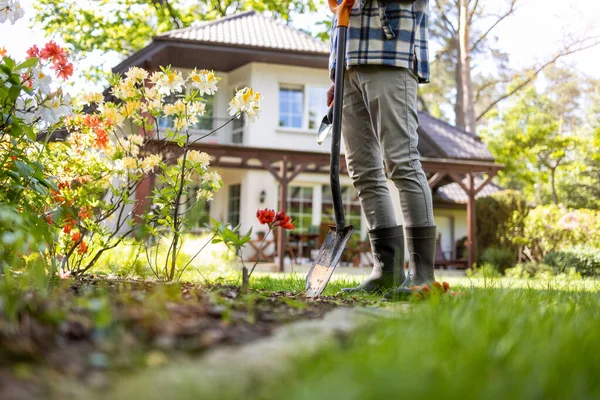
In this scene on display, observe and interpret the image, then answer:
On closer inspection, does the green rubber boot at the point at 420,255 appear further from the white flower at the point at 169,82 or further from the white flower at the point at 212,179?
the white flower at the point at 169,82

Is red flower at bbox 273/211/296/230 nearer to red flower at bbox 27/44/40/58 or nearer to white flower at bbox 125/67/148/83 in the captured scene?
white flower at bbox 125/67/148/83

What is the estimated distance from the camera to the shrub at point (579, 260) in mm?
9008

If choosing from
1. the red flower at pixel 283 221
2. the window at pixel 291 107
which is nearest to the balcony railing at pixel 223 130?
the window at pixel 291 107

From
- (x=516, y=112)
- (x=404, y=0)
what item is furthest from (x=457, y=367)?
(x=516, y=112)

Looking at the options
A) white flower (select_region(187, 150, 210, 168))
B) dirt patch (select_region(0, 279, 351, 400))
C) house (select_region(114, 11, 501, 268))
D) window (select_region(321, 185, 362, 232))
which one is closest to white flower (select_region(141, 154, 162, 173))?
white flower (select_region(187, 150, 210, 168))

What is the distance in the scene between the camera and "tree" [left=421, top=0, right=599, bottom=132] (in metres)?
19.8

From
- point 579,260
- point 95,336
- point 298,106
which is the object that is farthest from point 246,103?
point 298,106

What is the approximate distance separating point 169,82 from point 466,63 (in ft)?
58.7

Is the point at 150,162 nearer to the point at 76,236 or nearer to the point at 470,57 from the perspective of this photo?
the point at 76,236

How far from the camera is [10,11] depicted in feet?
8.90

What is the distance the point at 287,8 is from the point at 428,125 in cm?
545

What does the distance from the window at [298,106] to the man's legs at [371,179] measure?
36.6 ft

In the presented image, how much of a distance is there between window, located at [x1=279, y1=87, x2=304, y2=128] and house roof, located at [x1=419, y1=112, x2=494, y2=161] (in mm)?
3090

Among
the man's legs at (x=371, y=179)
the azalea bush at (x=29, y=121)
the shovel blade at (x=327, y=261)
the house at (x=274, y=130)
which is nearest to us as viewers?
the azalea bush at (x=29, y=121)
